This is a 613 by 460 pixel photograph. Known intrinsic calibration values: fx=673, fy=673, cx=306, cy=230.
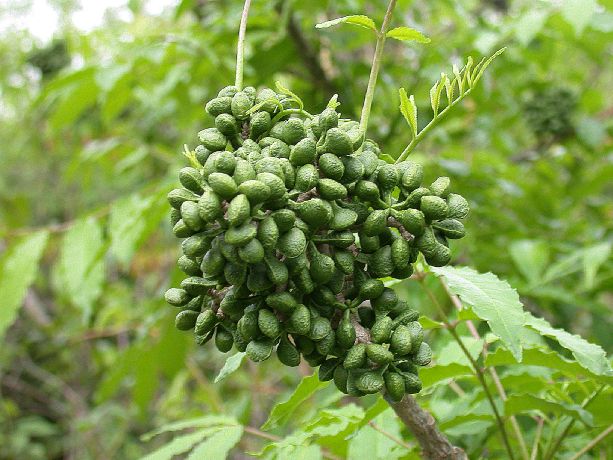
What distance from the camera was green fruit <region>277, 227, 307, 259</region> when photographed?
3.16ft

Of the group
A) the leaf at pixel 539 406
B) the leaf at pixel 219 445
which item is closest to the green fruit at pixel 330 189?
the leaf at pixel 539 406

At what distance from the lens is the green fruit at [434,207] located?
1056 millimetres

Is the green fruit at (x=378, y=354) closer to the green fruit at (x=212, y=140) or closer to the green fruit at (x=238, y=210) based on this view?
the green fruit at (x=238, y=210)

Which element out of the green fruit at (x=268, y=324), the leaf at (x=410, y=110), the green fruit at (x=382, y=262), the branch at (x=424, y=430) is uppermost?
the leaf at (x=410, y=110)

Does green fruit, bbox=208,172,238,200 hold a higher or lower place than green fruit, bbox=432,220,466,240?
higher

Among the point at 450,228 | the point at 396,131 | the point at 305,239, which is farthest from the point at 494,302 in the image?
the point at 396,131

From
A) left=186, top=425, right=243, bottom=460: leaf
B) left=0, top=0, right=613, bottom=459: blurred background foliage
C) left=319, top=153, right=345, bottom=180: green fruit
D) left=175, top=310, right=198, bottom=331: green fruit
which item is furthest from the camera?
left=0, top=0, right=613, bottom=459: blurred background foliage

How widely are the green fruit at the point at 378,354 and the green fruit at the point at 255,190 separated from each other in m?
0.28

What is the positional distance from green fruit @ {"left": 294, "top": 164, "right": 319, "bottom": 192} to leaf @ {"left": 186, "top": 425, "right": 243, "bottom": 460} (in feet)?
2.37

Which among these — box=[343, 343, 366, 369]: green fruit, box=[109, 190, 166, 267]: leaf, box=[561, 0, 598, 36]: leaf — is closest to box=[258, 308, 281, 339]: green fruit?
box=[343, 343, 366, 369]: green fruit

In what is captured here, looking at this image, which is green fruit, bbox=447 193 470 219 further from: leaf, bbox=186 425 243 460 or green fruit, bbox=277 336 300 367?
leaf, bbox=186 425 243 460

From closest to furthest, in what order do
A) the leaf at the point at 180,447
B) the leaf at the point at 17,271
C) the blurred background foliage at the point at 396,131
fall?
the leaf at the point at 180,447, the leaf at the point at 17,271, the blurred background foliage at the point at 396,131

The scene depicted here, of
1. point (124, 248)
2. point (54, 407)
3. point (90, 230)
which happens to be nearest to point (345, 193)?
point (124, 248)

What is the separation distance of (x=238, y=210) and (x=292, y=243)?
9 centimetres
